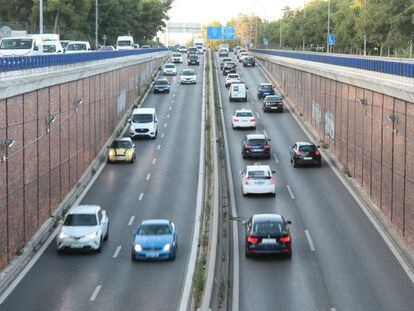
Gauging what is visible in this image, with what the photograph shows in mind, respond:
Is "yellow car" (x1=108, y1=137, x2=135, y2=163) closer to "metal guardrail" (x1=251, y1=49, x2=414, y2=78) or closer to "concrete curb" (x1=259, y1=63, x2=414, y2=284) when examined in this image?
"concrete curb" (x1=259, y1=63, x2=414, y2=284)

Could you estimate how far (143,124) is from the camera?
56.2 metres

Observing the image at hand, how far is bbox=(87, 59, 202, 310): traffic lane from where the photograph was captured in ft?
80.3

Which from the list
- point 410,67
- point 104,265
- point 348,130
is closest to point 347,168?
point 348,130

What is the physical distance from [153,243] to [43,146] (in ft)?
28.0

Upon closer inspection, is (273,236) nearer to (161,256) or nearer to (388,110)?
(161,256)

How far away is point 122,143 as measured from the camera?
48781mm

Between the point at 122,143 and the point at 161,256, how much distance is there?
2114 centimetres

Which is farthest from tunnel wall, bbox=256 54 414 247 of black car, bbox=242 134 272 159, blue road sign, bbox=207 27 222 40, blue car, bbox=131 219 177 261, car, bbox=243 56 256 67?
blue road sign, bbox=207 27 222 40

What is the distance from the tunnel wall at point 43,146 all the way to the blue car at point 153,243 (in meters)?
4.58

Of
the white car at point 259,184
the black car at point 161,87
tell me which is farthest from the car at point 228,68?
the white car at point 259,184

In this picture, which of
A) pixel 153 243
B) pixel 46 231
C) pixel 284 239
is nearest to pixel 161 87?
pixel 46 231

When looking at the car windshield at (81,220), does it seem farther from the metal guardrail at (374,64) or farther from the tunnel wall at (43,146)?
the metal guardrail at (374,64)

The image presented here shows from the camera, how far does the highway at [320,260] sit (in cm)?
2391

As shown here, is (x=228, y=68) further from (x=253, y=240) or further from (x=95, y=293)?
(x=95, y=293)
